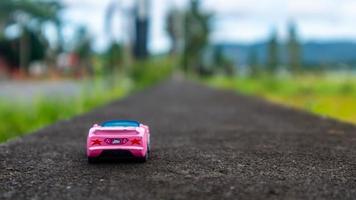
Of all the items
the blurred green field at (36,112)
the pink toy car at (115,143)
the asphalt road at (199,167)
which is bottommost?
the blurred green field at (36,112)

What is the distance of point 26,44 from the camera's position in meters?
70.1

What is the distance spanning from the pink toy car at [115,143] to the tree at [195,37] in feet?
238

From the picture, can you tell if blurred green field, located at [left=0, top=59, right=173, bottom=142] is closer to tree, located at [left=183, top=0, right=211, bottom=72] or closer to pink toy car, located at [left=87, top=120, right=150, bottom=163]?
pink toy car, located at [left=87, top=120, right=150, bottom=163]

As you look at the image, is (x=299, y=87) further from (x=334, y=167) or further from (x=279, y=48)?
(x=279, y=48)

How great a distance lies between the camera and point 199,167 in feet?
17.4

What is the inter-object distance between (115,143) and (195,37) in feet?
248

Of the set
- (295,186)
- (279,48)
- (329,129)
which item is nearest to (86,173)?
(295,186)

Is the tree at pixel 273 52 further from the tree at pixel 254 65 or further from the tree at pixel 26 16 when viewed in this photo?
the tree at pixel 26 16

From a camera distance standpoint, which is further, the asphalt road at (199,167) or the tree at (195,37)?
the tree at (195,37)

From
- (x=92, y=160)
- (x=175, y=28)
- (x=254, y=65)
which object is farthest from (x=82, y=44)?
(x=92, y=160)

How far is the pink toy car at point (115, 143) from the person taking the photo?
210 inches

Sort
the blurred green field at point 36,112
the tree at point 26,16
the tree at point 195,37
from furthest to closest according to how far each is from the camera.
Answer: the tree at point 195,37 < the tree at point 26,16 < the blurred green field at point 36,112

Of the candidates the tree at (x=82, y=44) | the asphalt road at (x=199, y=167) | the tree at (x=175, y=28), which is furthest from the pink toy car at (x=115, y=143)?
the tree at (x=82, y=44)

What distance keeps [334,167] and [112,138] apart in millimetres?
1838
